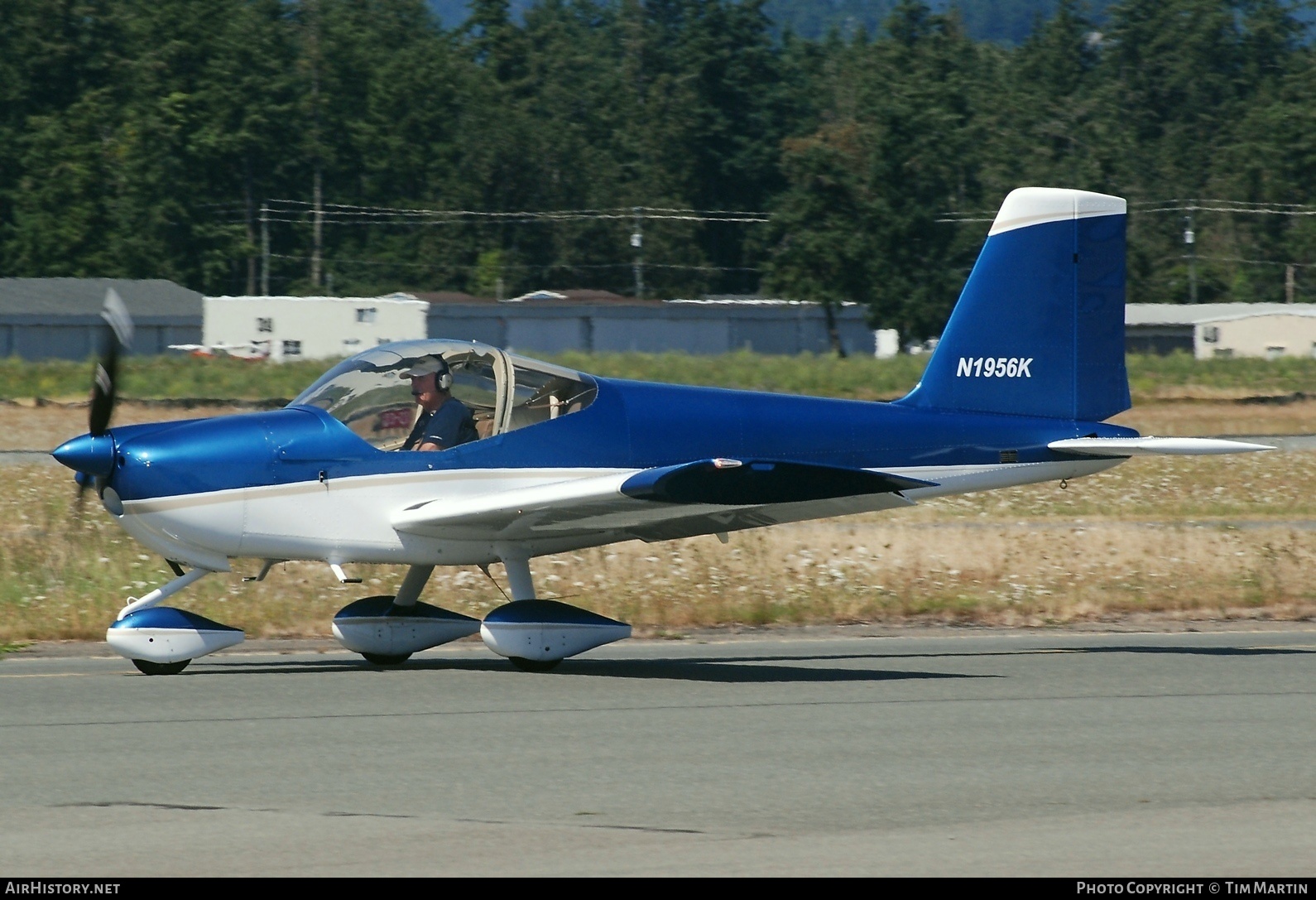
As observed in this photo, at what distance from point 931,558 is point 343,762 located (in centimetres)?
926

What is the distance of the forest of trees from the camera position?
79.9 m

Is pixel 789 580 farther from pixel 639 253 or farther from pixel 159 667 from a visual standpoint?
pixel 639 253

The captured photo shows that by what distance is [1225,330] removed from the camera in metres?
76.0

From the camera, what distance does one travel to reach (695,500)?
384 inches

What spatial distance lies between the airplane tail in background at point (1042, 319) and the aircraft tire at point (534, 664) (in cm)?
342

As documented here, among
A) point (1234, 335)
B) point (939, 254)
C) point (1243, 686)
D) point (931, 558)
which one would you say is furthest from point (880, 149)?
point (1243, 686)

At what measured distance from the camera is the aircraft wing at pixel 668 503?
31.6 feet

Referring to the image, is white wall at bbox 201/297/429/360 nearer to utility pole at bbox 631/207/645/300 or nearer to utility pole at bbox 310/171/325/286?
utility pole at bbox 310/171/325/286

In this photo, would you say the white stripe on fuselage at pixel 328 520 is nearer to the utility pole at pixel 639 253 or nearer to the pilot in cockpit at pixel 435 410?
the pilot in cockpit at pixel 435 410

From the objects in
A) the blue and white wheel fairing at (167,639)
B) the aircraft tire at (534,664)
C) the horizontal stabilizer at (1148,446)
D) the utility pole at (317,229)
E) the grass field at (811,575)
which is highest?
the utility pole at (317,229)

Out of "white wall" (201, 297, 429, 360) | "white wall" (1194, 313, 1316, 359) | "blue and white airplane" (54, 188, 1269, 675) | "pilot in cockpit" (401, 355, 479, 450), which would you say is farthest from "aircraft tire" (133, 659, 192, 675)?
"white wall" (1194, 313, 1316, 359)

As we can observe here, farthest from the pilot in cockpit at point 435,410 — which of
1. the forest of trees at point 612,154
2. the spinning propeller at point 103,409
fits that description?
the forest of trees at point 612,154

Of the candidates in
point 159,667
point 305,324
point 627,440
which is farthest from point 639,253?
point 159,667

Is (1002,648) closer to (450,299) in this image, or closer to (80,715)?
(80,715)
